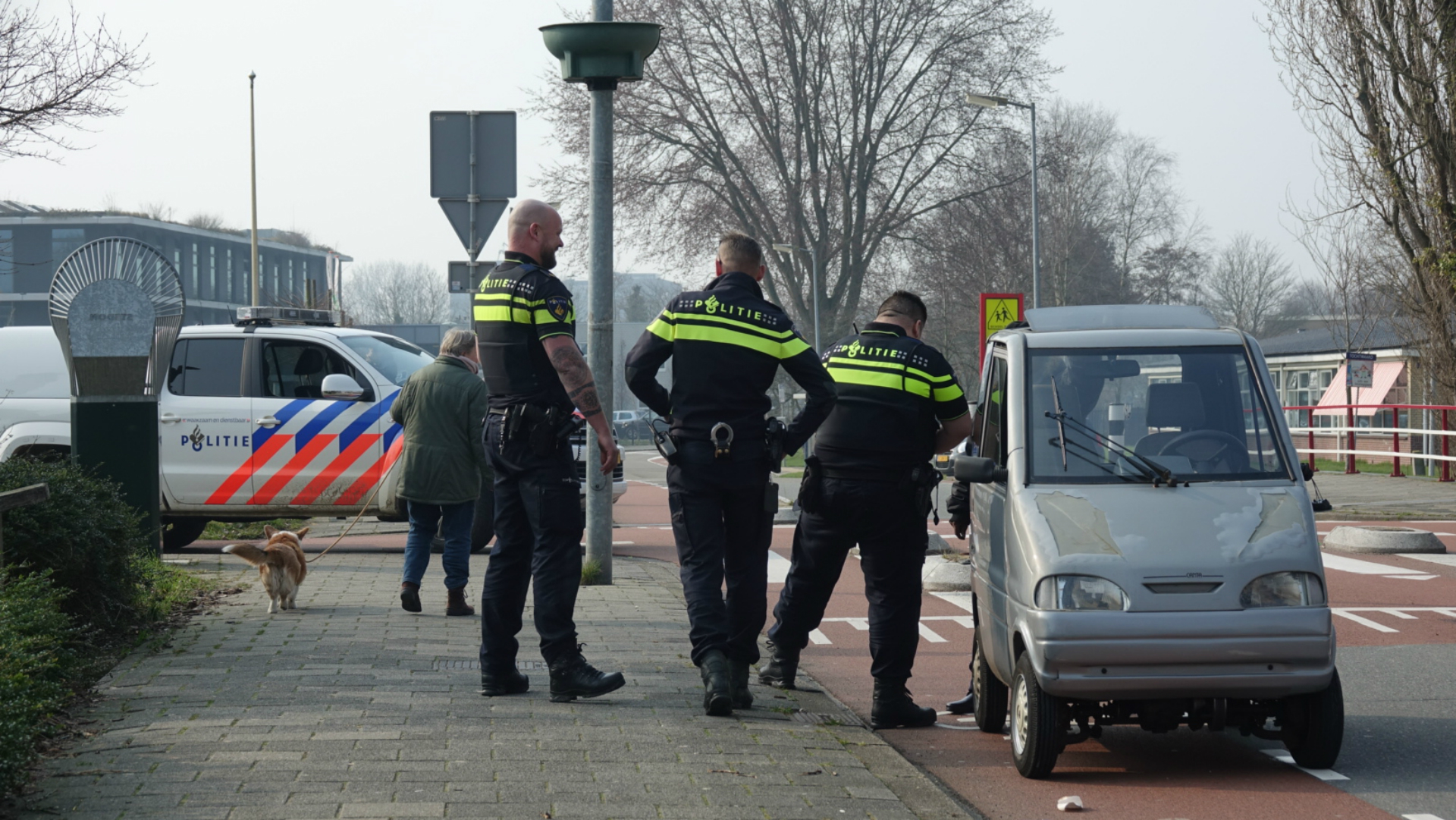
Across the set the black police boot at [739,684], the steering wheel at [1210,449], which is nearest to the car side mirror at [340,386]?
the black police boot at [739,684]

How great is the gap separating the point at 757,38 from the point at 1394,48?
18.6 meters

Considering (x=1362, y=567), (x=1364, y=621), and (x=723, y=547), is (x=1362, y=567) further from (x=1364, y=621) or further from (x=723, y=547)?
(x=723, y=547)

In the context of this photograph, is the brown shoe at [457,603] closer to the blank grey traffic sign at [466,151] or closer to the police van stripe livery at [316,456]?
the blank grey traffic sign at [466,151]

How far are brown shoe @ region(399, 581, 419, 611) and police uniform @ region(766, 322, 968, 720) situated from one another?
3.21 metres

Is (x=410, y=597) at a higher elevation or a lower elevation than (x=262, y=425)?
lower

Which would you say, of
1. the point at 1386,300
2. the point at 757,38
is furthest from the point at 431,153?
the point at 757,38

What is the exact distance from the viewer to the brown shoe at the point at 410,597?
28.5 ft

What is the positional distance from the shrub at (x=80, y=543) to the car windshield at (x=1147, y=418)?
4.50 m

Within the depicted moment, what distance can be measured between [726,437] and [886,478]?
2.54ft

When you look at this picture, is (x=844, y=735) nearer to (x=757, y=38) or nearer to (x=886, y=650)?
(x=886, y=650)

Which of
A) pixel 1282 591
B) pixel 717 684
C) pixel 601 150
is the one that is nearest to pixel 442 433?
pixel 601 150

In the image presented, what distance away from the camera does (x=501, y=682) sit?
611cm

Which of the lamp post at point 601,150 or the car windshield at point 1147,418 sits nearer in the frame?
the car windshield at point 1147,418

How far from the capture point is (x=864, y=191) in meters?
39.8
